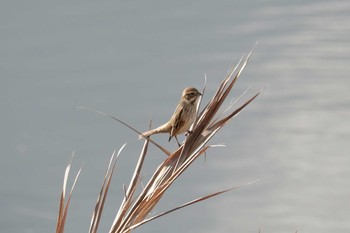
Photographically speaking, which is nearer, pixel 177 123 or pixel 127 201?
pixel 127 201

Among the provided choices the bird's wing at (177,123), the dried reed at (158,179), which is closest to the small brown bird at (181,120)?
the bird's wing at (177,123)

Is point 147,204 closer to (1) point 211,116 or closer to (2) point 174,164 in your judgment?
(2) point 174,164

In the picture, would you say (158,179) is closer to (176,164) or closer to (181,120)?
(176,164)

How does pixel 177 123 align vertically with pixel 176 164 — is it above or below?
above

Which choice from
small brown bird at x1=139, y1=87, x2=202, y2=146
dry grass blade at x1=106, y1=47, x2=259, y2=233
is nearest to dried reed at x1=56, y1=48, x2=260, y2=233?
dry grass blade at x1=106, y1=47, x2=259, y2=233

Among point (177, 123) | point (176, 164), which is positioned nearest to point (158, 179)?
point (176, 164)

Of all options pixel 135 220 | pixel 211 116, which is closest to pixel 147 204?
pixel 135 220

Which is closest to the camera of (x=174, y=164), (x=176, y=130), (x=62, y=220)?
(x=62, y=220)

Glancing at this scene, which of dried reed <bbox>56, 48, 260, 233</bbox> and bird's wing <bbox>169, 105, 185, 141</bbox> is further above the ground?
bird's wing <bbox>169, 105, 185, 141</bbox>

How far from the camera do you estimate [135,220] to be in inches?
47.5

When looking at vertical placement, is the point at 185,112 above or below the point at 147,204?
above

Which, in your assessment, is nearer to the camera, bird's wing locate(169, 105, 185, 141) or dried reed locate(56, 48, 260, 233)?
dried reed locate(56, 48, 260, 233)

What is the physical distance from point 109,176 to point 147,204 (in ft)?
0.51

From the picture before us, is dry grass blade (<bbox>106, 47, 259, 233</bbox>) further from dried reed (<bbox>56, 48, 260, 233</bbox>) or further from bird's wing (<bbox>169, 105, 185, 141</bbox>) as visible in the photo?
bird's wing (<bbox>169, 105, 185, 141</bbox>)
